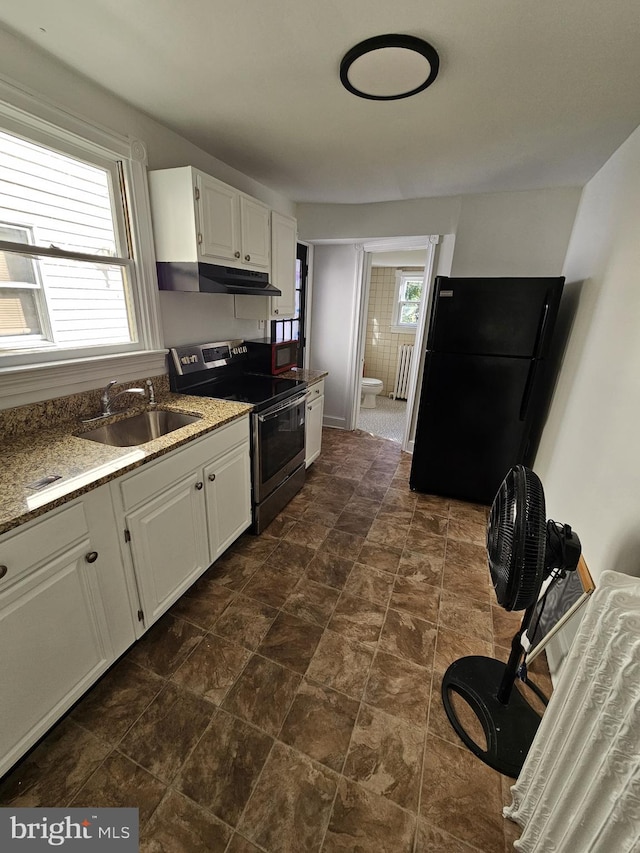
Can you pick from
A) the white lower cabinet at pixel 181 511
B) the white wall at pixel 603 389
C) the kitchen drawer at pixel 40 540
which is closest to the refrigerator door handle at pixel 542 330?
the white wall at pixel 603 389

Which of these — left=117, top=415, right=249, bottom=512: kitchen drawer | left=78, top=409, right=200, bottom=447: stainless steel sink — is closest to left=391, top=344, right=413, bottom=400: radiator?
left=117, top=415, right=249, bottom=512: kitchen drawer

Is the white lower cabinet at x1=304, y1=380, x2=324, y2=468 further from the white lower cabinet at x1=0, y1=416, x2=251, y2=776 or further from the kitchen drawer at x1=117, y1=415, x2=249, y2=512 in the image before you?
the white lower cabinet at x1=0, y1=416, x2=251, y2=776

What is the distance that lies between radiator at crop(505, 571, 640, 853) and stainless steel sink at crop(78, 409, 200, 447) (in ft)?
5.81

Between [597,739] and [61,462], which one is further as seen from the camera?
[61,462]

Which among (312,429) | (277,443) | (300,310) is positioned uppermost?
(300,310)

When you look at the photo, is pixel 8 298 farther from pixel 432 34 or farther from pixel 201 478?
pixel 432 34

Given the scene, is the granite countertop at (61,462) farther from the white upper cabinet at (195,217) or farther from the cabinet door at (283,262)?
the cabinet door at (283,262)

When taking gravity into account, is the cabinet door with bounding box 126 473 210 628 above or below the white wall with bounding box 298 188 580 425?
below

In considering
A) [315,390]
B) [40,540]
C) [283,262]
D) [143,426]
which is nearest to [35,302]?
[143,426]

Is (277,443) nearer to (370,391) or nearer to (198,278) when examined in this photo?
(198,278)

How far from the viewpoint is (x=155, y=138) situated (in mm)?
1951

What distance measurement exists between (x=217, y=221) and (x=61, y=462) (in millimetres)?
1554

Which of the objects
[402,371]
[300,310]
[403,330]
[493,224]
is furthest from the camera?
[402,371]

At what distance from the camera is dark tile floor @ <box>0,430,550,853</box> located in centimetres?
109
